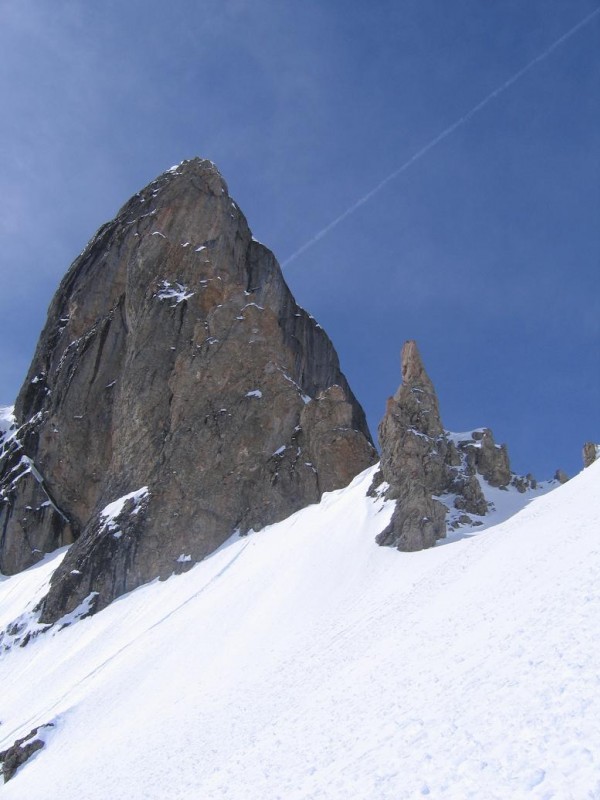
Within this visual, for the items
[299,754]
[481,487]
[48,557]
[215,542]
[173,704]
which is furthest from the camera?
[48,557]

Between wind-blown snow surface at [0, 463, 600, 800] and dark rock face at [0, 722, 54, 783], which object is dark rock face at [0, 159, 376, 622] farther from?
dark rock face at [0, 722, 54, 783]

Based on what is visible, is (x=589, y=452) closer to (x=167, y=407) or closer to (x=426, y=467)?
(x=426, y=467)

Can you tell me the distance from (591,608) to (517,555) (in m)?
10.2

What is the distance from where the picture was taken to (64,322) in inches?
3137

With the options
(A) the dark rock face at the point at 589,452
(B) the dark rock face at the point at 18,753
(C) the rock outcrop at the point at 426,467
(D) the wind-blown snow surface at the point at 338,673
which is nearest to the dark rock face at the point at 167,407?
(D) the wind-blown snow surface at the point at 338,673

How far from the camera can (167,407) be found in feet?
196

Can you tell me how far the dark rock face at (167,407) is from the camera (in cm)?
5041

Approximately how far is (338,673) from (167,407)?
131 ft

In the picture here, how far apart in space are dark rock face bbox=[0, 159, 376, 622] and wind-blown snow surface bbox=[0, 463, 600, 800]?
172 inches

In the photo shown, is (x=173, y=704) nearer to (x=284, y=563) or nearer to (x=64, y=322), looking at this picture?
(x=284, y=563)

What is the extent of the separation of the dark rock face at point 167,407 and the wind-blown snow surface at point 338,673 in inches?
172

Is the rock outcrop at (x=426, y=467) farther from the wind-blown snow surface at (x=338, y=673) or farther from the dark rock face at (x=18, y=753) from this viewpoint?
the dark rock face at (x=18, y=753)

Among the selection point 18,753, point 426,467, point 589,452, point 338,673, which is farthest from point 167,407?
point 338,673

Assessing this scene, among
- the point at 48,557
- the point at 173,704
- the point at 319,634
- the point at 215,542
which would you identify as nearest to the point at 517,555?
the point at 319,634
